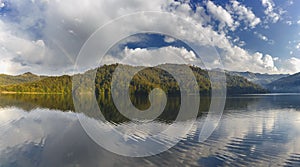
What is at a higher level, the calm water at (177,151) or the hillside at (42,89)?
the hillside at (42,89)

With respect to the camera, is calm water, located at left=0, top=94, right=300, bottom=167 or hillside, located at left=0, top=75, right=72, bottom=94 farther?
hillside, located at left=0, top=75, right=72, bottom=94

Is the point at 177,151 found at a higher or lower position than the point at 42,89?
lower

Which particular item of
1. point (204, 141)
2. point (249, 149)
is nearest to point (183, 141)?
point (204, 141)

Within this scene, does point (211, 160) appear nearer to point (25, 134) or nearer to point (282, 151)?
point (282, 151)

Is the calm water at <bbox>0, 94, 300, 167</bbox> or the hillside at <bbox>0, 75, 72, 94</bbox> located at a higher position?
the hillside at <bbox>0, 75, 72, 94</bbox>

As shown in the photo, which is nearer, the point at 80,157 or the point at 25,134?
the point at 80,157

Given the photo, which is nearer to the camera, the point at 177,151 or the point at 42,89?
the point at 177,151

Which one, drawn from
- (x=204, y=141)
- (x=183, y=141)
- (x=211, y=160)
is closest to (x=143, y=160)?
(x=211, y=160)

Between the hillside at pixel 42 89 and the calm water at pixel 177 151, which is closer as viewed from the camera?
the calm water at pixel 177 151

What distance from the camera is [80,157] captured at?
1770 centimetres

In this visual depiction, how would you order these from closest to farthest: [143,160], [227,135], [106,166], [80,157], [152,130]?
[106,166] → [143,160] → [80,157] → [227,135] → [152,130]

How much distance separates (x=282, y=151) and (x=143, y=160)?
11.7 meters

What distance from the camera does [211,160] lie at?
16.4 m

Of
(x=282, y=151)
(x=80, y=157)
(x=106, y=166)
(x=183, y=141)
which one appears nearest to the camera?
(x=106, y=166)
